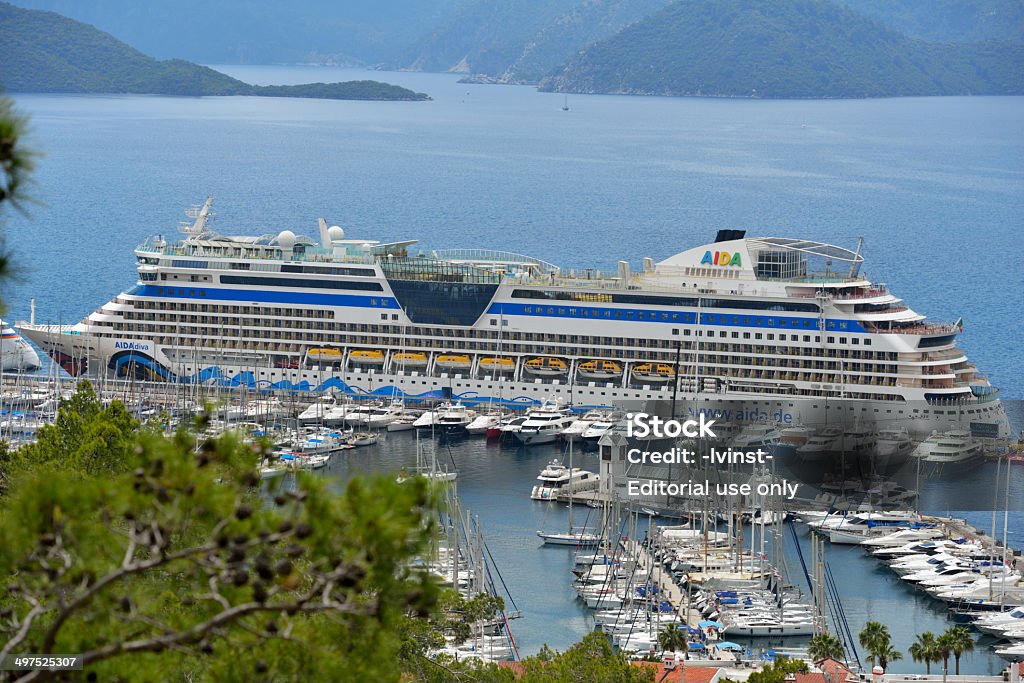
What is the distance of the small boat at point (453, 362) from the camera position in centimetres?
5688

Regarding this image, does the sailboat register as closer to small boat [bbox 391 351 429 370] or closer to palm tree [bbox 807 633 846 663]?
palm tree [bbox 807 633 846 663]

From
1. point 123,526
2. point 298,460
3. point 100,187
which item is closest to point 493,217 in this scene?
point 100,187

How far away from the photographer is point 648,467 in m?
43.9

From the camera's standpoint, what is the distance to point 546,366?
56438 millimetres

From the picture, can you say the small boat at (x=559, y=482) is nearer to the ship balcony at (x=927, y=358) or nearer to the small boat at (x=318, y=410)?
the small boat at (x=318, y=410)

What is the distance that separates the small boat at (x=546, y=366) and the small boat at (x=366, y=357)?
486 cm

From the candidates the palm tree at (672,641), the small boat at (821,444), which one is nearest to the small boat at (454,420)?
the small boat at (821,444)

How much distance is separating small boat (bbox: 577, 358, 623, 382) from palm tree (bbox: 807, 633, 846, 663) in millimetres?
23942

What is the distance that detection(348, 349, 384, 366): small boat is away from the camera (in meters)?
57.6

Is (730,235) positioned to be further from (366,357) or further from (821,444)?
(366,357)

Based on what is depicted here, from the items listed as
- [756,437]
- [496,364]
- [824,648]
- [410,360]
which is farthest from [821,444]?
[824,648]

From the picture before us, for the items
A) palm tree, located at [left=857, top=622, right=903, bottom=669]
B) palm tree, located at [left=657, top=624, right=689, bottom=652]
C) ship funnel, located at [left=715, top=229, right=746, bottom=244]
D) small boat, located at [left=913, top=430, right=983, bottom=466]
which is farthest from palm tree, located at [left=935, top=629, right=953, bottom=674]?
ship funnel, located at [left=715, top=229, right=746, bottom=244]

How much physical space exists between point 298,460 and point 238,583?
3834 centimetres

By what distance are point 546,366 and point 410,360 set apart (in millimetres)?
4561
